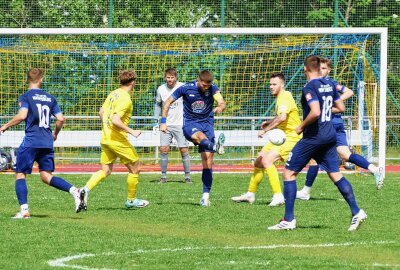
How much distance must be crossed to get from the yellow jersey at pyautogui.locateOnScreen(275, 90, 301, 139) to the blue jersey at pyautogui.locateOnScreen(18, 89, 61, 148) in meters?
3.14

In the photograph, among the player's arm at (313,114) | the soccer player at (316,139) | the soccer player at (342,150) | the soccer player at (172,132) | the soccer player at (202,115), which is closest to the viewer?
the player's arm at (313,114)

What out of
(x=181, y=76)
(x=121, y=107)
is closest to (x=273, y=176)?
(x=121, y=107)

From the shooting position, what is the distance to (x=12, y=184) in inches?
725

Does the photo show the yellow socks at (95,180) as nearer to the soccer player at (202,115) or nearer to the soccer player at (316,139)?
the soccer player at (202,115)

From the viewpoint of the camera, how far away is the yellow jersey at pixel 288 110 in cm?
1369

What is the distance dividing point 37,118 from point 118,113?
1.38 m

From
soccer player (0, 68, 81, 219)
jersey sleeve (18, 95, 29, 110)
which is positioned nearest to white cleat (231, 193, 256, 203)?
soccer player (0, 68, 81, 219)

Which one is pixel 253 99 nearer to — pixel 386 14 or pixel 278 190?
pixel 278 190

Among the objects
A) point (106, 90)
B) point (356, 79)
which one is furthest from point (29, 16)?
point (356, 79)

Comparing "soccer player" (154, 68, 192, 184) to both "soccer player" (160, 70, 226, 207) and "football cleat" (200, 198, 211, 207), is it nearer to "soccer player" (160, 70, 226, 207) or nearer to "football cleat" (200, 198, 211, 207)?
"soccer player" (160, 70, 226, 207)

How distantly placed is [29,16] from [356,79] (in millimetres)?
12466

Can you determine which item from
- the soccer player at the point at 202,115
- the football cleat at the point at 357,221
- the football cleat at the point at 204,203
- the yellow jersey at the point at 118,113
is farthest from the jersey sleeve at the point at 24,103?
the football cleat at the point at 357,221

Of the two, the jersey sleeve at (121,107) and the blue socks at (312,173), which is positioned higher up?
the jersey sleeve at (121,107)

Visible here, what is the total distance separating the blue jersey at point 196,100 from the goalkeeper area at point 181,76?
8406mm
